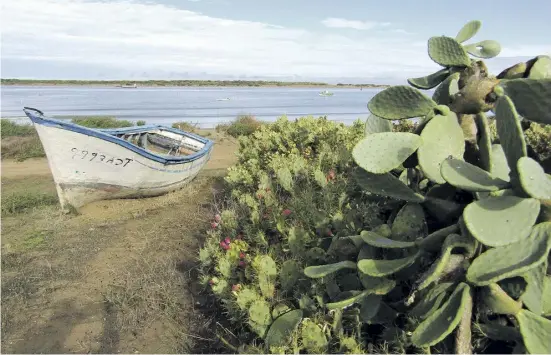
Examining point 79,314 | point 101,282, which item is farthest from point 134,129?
point 79,314

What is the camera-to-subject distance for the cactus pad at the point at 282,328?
2682 millimetres

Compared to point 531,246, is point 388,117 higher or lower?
higher

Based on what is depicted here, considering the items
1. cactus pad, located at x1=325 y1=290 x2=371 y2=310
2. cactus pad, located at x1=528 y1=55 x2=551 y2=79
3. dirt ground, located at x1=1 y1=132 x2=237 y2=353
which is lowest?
dirt ground, located at x1=1 y1=132 x2=237 y2=353

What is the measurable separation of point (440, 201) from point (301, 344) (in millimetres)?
1136

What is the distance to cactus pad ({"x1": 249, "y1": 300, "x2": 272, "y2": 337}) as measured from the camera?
111 inches

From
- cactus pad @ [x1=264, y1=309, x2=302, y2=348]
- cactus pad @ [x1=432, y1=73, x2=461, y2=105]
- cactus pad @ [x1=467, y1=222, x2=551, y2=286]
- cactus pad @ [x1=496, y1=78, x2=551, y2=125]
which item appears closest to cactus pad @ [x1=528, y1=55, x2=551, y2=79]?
cactus pad @ [x1=496, y1=78, x2=551, y2=125]

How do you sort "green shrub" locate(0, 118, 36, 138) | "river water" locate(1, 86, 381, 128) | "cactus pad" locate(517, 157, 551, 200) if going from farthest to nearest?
"river water" locate(1, 86, 381, 128), "green shrub" locate(0, 118, 36, 138), "cactus pad" locate(517, 157, 551, 200)

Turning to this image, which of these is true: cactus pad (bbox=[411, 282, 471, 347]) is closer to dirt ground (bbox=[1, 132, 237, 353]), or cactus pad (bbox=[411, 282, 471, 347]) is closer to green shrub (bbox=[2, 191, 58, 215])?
dirt ground (bbox=[1, 132, 237, 353])

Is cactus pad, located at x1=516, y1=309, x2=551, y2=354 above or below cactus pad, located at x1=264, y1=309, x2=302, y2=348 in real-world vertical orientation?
above

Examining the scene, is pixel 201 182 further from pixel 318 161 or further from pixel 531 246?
pixel 531 246

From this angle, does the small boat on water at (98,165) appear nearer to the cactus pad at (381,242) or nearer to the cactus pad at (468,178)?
the cactus pad at (381,242)

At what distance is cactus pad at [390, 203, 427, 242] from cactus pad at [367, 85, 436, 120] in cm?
51

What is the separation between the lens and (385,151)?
87.4 inches

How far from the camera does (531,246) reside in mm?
1858
